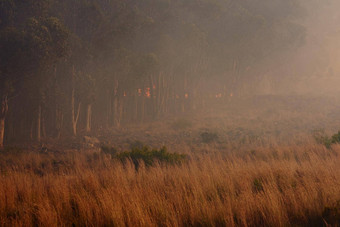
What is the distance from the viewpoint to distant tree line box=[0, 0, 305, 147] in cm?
1949

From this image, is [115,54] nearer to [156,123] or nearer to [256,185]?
[156,123]

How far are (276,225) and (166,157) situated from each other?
7654 mm

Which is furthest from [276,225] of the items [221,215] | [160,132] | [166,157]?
[160,132]

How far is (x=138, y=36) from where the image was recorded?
33375 mm

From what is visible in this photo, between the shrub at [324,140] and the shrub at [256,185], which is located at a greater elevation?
the shrub at [324,140]

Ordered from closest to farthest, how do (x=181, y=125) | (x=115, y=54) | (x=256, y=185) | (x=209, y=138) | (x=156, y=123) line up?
(x=256, y=185) < (x=209, y=138) < (x=115, y=54) < (x=181, y=125) < (x=156, y=123)

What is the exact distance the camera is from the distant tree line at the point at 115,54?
63.9ft

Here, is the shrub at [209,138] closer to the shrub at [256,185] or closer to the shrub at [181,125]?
the shrub at [181,125]

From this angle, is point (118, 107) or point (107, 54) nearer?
point (107, 54)

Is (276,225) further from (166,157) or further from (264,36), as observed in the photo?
(264,36)

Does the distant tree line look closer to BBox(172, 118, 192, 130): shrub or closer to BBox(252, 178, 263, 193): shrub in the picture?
BBox(172, 118, 192, 130): shrub

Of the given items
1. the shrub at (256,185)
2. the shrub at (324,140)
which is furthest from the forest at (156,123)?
the shrub at (324,140)

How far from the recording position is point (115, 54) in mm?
28062

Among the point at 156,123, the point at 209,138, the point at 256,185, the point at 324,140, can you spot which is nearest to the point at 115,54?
the point at 156,123
